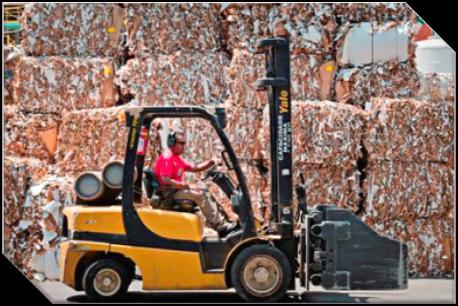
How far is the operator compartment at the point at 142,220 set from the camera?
1002 cm

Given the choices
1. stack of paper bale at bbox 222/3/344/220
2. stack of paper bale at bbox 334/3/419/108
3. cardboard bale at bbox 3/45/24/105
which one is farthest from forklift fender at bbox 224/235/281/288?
cardboard bale at bbox 3/45/24/105

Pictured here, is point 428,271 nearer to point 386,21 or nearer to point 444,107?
point 444,107

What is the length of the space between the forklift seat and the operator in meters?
0.04

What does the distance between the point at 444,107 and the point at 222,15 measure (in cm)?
282

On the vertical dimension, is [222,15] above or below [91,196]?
above

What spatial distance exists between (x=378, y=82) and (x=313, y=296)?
309 cm

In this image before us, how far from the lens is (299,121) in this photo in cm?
1199

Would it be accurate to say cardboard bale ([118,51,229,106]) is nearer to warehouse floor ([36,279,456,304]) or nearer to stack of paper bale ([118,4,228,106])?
stack of paper bale ([118,4,228,106])

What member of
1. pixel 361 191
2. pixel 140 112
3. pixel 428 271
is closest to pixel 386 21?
pixel 361 191

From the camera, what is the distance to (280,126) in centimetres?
1035

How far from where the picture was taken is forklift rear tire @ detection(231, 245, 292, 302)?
32.2 feet

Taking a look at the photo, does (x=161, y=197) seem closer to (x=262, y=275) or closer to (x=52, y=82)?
(x=262, y=275)

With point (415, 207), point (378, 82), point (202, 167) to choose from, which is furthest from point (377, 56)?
point (202, 167)

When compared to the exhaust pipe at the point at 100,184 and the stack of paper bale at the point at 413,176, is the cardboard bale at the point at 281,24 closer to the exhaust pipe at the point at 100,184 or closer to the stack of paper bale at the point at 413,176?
the stack of paper bale at the point at 413,176
